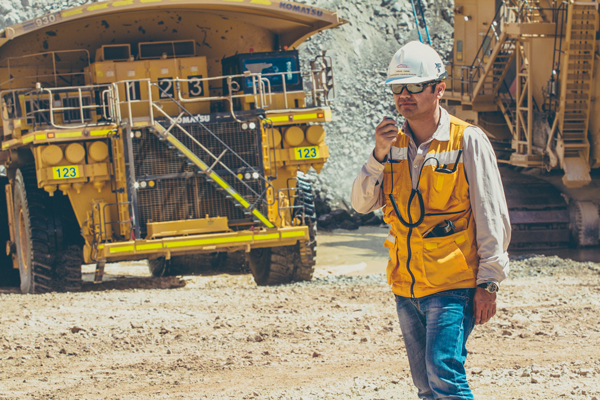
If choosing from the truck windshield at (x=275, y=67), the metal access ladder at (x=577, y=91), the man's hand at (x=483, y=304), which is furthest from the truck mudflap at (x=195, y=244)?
the man's hand at (x=483, y=304)

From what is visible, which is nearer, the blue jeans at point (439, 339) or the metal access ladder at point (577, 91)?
the blue jeans at point (439, 339)

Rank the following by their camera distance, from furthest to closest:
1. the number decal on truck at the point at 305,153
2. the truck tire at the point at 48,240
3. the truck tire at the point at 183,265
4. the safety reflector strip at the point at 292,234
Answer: the truck tire at the point at 183,265 → the truck tire at the point at 48,240 → the number decal on truck at the point at 305,153 → the safety reflector strip at the point at 292,234

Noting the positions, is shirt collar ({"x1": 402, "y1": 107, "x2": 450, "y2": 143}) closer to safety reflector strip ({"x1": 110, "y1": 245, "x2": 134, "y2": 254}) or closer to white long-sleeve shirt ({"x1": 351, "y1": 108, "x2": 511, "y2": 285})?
white long-sleeve shirt ({"x1": 351, "y1": 108, "x2": 511, "y2": 285})

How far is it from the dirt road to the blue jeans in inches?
62.6

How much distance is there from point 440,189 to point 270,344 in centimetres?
356

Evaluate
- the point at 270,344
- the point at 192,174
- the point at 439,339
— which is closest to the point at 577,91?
the point at 192,174

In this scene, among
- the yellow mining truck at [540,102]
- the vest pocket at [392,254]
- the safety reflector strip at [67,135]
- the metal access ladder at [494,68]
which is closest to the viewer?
the vest pocket at [392,254]

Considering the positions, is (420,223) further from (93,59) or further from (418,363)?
(93,59)

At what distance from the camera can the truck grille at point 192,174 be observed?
31.7ft

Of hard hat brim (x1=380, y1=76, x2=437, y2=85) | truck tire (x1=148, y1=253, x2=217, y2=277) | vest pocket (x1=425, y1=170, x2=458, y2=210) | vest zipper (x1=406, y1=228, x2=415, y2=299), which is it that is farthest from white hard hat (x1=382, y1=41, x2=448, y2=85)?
truck tire (x1=148, y1=253, x2=217, y2=277)

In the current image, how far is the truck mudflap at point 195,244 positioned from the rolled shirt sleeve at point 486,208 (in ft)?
20.8

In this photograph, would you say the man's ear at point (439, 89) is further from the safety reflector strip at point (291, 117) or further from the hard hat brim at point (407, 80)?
the safety reflector strip at point (291, 117)

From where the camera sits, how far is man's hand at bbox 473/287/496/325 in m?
3.53

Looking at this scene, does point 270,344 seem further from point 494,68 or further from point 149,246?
point 494,68
